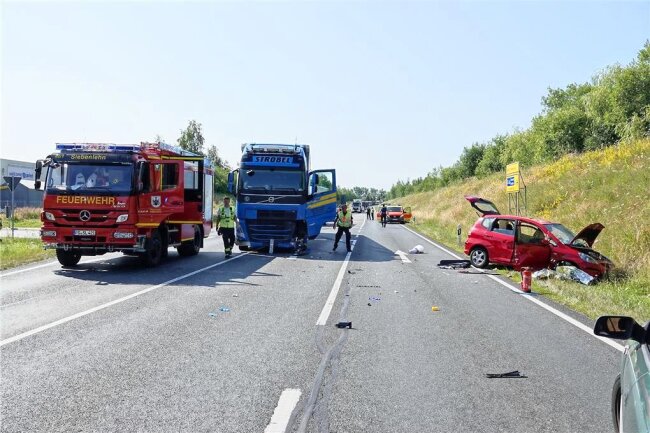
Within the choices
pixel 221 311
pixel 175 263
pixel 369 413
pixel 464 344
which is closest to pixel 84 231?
pixel 175 263

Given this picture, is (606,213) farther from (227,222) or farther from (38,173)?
(38,173)

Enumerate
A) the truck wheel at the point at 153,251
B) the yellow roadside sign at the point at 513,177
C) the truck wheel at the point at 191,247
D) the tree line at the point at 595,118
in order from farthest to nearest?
the tree line at the point at 595,118 → the yellow roadside sign at the point at 513,177 → the truck wheel at the point at 191,247 → the truck wheel at the point at 153,251

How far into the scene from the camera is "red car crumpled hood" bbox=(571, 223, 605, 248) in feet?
45.0

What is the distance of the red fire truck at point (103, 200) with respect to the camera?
13758 millimetres

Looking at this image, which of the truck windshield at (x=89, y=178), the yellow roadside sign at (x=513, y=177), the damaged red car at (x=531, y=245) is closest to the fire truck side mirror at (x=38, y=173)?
the truck windshield at (x=89, y=178)

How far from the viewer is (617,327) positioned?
10.4 feet

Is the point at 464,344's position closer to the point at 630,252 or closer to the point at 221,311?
the point at 221,311

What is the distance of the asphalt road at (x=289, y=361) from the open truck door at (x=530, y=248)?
3378 millimetres

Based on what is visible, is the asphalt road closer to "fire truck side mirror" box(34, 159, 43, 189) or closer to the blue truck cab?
"fire truck side mirror" box(34, 159, 43, 189)

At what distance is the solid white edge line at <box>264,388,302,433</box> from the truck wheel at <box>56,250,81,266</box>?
37.1ft

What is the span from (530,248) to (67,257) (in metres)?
12.0

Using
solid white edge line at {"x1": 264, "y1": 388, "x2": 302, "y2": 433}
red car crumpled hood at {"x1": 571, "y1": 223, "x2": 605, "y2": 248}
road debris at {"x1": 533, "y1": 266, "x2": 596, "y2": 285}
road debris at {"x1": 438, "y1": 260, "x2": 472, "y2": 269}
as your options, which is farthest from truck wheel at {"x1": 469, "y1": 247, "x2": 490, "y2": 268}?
solid white edge line at {"x1": 264, "y1": 388, "x2": 302, "y2": 433}

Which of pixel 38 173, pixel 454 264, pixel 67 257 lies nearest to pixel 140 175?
pixel 38 173

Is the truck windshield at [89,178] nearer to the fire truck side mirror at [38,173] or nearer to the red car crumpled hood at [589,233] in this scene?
the fire truck side mirror at [38,173]
